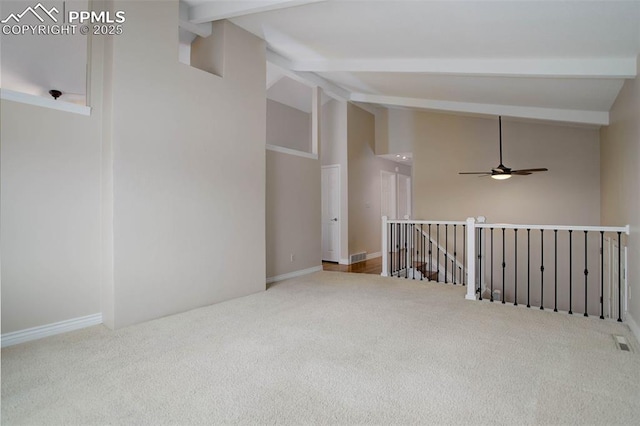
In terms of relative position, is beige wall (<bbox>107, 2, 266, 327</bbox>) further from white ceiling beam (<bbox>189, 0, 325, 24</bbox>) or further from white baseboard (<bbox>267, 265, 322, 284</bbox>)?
white baseboard (<bbox>267, 265, 322, 284</bbox>)

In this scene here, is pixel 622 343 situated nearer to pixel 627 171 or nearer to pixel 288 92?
pixel 627 171

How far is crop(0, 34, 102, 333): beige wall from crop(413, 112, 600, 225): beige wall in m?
6.24

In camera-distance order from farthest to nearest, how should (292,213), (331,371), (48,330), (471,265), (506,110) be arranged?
(506,110), (292,213), (471,265), (48,330), (331,371)

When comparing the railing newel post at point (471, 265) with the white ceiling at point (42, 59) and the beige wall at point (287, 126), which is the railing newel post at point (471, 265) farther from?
the white ceiling at point (42, 59)

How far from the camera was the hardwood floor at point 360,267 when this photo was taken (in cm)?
607

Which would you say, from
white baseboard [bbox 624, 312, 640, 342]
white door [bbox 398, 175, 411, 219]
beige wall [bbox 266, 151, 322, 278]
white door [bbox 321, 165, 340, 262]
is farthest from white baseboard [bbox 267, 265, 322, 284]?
white door [bbox 398, 175, 411, 219]

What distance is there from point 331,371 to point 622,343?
7.70 feet

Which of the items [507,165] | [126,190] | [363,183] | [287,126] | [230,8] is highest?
[230,8]

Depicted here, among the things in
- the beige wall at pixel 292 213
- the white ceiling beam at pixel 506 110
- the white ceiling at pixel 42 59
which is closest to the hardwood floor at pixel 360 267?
the beige wall at pixel 292 213

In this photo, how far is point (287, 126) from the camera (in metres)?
7.49

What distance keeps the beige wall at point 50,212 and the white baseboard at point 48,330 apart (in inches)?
1.5

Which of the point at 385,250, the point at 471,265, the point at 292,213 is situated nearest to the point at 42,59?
the point at 292,213

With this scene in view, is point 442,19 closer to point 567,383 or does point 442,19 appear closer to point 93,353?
point 567,383

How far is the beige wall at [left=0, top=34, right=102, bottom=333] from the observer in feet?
8.58
